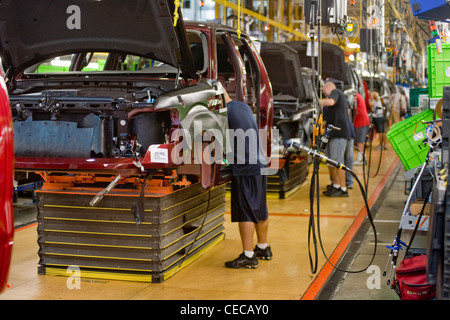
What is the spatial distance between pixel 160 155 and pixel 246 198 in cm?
119

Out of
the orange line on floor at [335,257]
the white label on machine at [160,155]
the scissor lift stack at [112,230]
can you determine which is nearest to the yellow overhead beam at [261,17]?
the orange line on floor at [335,257]

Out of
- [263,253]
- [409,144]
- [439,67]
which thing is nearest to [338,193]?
[409,144]

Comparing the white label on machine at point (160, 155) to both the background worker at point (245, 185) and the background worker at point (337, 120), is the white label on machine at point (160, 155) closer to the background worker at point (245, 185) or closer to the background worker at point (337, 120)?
the background worker at point (245, 185)

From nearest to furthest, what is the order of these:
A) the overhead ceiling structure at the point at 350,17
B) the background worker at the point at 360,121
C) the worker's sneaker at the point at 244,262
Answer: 1. the worker's sneaker at the point at 244,262
2. the overhead ceiling structure at the point at 350,17
3. the background worker at the point at 360,121

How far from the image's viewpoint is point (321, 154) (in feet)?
16.6

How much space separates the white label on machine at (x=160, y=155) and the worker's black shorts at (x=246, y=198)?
1082 mm

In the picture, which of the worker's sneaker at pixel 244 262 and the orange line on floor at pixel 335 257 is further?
the worker's sneaker at pixel 244 262

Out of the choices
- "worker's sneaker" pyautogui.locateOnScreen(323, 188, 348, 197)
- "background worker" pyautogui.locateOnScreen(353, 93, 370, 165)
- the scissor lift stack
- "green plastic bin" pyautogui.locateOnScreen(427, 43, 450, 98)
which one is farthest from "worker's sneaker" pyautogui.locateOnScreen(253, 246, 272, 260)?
"background worker" pyautogui.locateOnScreen(353, 93, 370, 165)

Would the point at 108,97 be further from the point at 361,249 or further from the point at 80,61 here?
the point at 361,249

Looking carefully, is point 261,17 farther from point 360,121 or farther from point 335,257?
point 335,257

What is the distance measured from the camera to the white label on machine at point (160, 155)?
478cm

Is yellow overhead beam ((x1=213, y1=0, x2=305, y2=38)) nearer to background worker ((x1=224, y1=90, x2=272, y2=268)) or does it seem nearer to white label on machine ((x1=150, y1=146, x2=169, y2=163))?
background worker ((x1=224, y1=90, x2=272, y2=268))

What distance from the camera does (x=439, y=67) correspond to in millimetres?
5277

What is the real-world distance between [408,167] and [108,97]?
3038 millimetres
